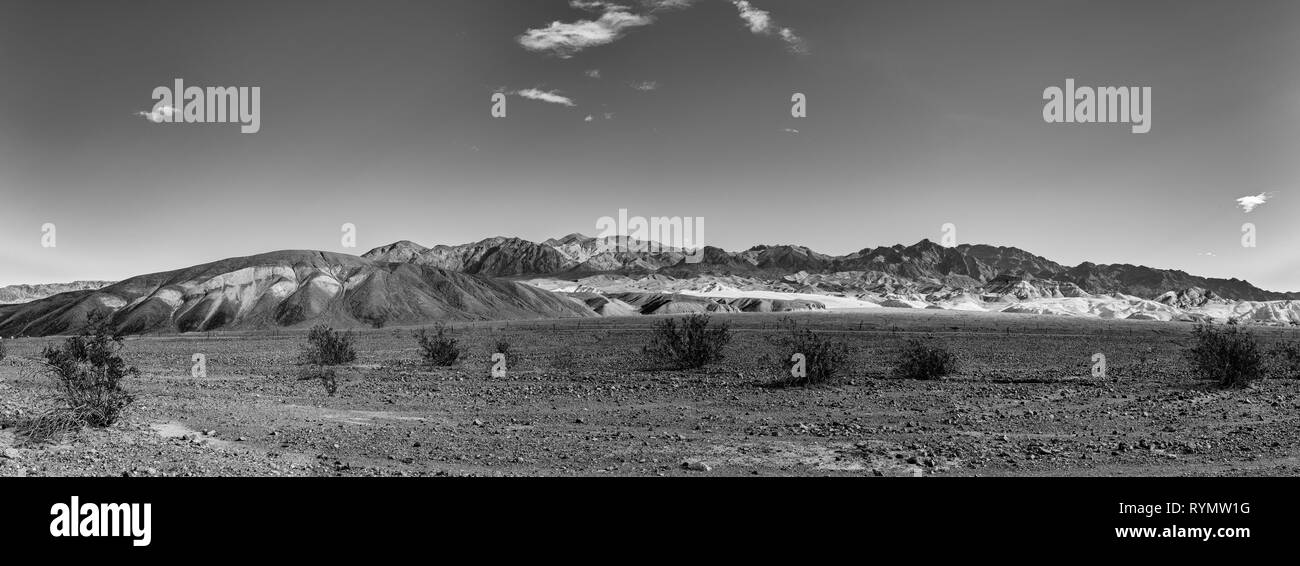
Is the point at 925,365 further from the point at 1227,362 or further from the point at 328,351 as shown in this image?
the point at 328,351

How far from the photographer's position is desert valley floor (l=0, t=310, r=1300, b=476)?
11.2 meters

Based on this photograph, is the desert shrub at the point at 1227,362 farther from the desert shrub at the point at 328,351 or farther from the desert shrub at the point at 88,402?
the desert shrub at the point at 328,351

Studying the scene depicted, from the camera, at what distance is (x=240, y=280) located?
377 ft

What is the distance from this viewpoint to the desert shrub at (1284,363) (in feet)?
81.9

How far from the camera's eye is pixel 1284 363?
28375 mm

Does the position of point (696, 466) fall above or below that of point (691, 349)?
below

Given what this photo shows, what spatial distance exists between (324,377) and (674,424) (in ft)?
46.9

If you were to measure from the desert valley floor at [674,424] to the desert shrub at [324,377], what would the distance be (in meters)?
0.36

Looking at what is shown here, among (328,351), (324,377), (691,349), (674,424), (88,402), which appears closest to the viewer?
(88,402)

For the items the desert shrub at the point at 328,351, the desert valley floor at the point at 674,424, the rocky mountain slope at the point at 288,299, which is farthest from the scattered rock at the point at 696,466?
the rocky mountain slope at the point at 288,299

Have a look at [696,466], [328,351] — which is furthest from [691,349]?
[696,466]

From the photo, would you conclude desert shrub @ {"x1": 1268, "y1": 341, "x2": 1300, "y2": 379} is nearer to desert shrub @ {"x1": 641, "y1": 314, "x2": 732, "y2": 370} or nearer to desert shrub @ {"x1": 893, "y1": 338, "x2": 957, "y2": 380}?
desert shrub @ {"x1": 893, "y1": 338, "x2": 957, "y2": 380}
